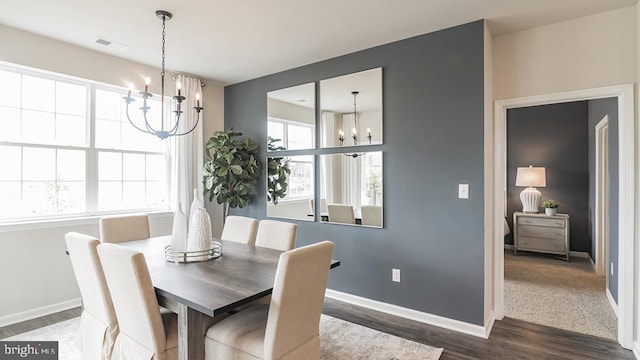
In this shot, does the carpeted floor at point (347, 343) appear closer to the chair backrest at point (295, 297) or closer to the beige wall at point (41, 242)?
the beige wall at point (41, 242)

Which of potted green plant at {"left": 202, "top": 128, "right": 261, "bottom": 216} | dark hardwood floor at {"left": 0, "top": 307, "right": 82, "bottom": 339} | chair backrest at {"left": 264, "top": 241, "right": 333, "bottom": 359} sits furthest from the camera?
potted green plant at {"left": 202, "top": 128, "right": 261, "bottom": 216}

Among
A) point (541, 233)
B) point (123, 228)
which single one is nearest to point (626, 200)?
point (541, 233)

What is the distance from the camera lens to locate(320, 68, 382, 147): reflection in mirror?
336cm

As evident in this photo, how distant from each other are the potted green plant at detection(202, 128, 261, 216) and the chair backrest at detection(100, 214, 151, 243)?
1074mm

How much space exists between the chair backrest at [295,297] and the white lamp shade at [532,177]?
505cm

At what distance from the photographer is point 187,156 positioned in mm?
4285

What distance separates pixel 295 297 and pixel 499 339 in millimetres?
2111

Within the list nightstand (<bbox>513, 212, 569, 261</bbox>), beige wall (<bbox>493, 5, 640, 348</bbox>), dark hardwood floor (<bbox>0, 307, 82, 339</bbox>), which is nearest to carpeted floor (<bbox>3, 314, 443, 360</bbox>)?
dark hardwood floor (<bbox>0, 307, 82, 339</bbox>)

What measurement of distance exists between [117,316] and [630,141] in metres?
3.89

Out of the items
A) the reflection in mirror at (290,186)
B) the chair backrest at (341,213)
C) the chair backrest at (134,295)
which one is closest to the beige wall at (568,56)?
the chair backrest at (341,213)

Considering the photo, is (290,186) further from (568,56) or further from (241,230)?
(568,56)

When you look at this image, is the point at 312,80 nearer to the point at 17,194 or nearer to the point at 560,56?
the point at 560,56

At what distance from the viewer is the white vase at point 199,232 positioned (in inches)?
91.6

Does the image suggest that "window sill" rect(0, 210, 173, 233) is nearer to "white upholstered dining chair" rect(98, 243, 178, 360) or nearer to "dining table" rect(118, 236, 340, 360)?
"dining table" rect(118, 236, 340, 360)
